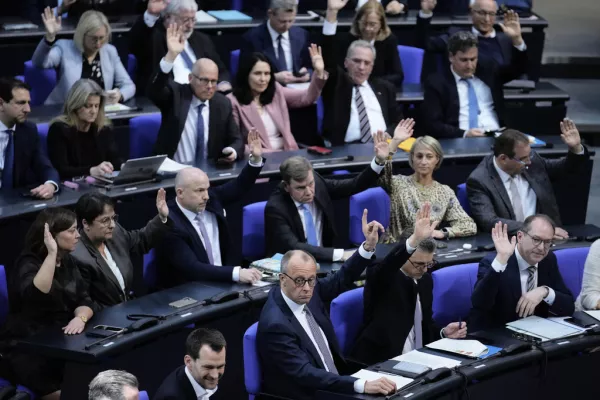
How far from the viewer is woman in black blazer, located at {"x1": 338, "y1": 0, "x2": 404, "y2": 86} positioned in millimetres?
7781

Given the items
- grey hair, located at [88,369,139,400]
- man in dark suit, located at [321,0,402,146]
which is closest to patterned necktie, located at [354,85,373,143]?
man in dark suit, located at [321,0,402,146]

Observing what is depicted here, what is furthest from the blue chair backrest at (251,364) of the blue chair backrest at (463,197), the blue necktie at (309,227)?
the blue chair backrest at (463,197)

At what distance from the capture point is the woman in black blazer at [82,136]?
239 inches

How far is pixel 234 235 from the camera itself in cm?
639

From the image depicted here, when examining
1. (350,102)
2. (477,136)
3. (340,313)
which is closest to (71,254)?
(340,313)

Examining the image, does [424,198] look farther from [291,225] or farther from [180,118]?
[180,118]

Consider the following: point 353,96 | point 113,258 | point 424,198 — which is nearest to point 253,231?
point 113,258

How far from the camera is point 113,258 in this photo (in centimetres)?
534

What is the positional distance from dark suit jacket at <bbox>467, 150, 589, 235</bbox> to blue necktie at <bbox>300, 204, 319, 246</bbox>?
0.93 m

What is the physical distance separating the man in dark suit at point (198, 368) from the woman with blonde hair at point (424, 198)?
2.02 meters

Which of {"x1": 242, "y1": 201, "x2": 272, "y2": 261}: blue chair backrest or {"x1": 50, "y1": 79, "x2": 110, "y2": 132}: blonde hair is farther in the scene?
{"x1": 50, "y1": 79, "x2": 110, "y2": 132}: blonde hair

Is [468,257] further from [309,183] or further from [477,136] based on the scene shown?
[477,136]

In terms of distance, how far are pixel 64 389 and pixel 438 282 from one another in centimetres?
180

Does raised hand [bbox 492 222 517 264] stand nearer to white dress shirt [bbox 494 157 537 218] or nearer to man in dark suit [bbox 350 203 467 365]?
man in dark suit [bbox 350 203 467 365]
